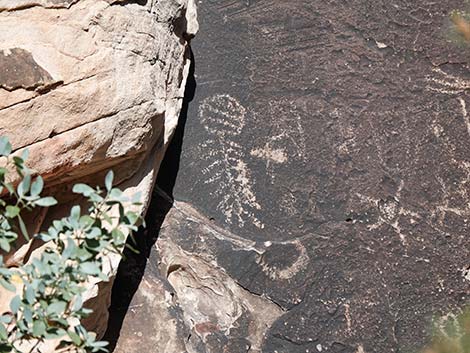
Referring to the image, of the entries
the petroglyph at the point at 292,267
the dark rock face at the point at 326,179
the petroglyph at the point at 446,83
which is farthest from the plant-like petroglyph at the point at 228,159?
the petroglyph at the point at 446,83

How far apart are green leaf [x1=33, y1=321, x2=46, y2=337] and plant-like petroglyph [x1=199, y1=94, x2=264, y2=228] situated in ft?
3.49

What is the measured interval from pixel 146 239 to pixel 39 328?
1082mm

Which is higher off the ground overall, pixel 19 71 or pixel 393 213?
pixel 19 71

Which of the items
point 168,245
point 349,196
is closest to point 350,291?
point 349,196

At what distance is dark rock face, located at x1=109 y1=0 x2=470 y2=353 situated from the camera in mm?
2486

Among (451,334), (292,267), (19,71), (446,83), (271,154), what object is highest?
(19,71)

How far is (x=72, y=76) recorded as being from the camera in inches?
85.0

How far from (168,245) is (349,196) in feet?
1.63

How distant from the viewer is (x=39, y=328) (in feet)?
5.23

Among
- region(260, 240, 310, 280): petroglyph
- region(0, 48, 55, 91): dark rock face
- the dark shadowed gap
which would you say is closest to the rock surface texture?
region(0, 48, 55, 91): dark rock face

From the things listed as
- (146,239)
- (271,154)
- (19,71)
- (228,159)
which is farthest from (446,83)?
(19,71)

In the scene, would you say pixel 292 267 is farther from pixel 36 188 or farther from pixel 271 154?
pixel 36 188

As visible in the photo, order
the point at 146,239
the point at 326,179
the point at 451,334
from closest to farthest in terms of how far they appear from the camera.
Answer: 1. the point at 451,334
2. the point at 326,179
3. the point at 146,239

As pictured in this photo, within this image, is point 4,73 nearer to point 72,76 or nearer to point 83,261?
point 72,76
